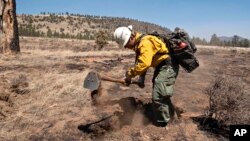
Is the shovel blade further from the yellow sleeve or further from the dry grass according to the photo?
the dry grass

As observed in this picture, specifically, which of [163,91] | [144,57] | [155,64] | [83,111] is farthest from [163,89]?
[83,111]

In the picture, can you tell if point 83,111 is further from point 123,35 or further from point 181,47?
point 181,47

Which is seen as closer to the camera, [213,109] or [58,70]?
[213,109]

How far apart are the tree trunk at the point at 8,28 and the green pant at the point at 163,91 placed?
9159 mm

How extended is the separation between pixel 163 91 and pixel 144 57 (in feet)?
2.24

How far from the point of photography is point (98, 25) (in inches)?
3172

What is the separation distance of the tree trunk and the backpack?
9.20 meters

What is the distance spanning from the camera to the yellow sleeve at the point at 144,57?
5371 mm

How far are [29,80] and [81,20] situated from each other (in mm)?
75478

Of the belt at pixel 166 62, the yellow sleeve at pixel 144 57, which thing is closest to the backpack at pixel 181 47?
the belt at pixel 166 62

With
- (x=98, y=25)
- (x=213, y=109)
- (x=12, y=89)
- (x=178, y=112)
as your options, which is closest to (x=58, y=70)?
(x=12, y=89)

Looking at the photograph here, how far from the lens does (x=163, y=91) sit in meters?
5.71

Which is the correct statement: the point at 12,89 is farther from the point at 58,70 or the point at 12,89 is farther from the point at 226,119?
the point at 226,119

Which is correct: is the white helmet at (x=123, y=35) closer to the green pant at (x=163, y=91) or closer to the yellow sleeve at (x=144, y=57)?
the yellow sleeve at (x=144, y=57)
